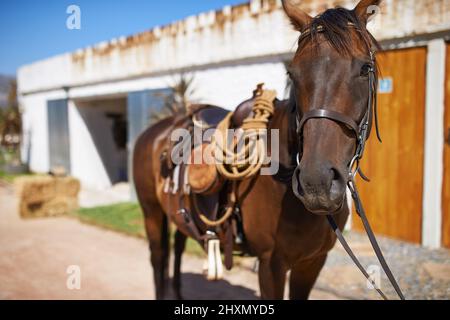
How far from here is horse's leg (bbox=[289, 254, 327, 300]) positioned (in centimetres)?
227

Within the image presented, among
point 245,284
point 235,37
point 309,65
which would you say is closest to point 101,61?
point 235,37

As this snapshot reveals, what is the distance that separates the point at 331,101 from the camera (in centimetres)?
139

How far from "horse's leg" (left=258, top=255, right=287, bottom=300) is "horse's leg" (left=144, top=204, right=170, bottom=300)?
1585mm

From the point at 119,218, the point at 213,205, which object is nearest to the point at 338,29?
the point at 213,205

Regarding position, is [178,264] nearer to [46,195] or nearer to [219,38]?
[219,38]

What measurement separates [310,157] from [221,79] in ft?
18.1

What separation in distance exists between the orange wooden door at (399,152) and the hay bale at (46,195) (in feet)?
18.8

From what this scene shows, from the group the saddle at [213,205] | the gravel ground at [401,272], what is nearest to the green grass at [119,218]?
the gravel ground at [401,272]

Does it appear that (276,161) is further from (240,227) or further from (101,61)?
(101,61)

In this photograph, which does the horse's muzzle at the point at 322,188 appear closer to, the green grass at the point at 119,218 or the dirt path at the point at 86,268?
the dirt path at the point at 86,268

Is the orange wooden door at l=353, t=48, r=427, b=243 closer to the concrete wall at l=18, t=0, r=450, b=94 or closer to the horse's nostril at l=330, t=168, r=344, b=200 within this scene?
the concrete wall at l=18, t=0, r=450, b=94

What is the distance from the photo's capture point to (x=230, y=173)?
83.0 inches

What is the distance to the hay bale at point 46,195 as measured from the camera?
22.8 feet
